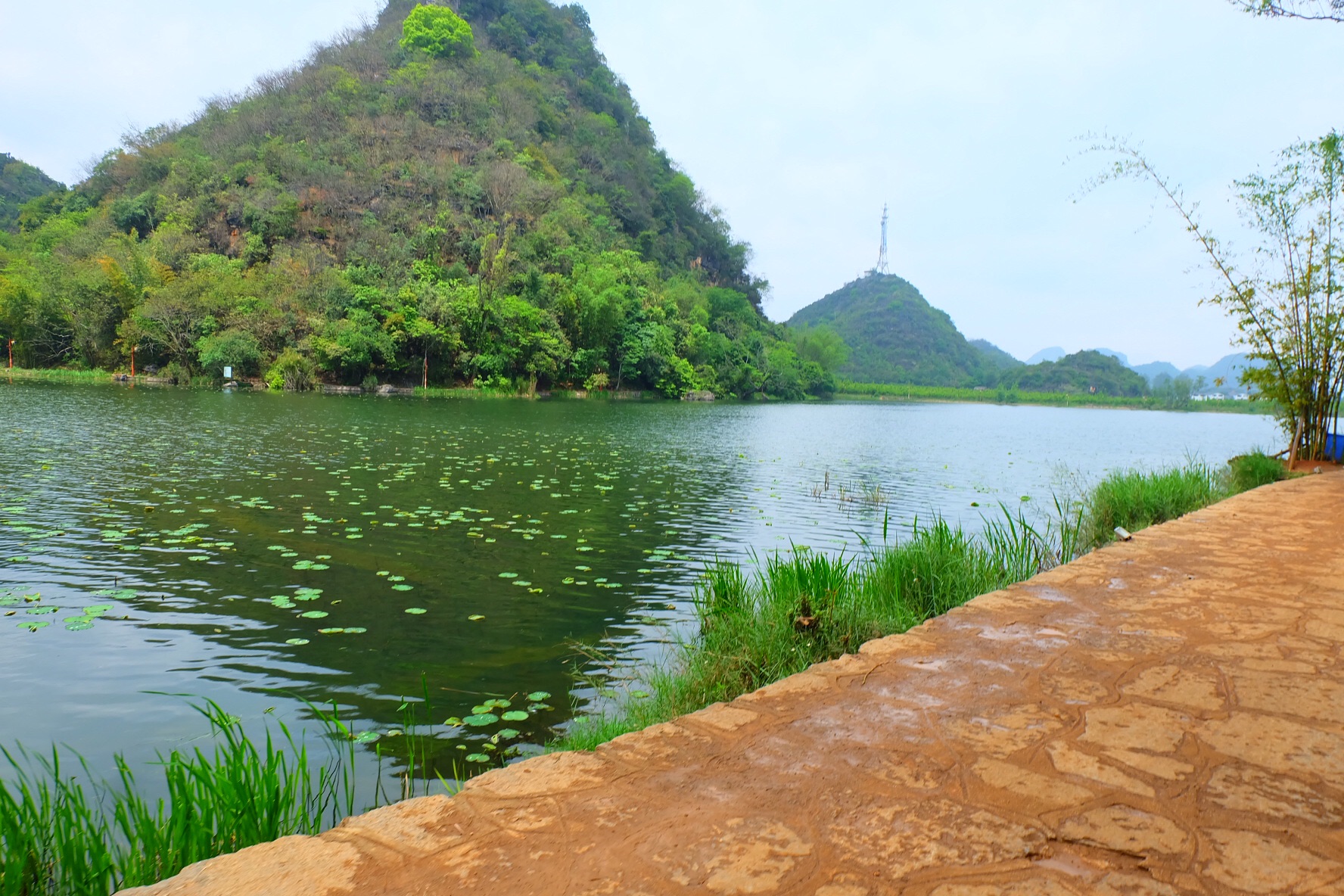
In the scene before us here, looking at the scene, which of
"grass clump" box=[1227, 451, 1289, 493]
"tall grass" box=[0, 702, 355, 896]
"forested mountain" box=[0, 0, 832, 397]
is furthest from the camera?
"forested mountain" box=[0, 0, 832, 397]

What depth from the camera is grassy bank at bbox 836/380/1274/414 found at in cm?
7512

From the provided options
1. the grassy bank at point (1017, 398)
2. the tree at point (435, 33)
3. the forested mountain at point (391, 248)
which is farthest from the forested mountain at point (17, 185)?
the grassy bank at point (1017, 398)

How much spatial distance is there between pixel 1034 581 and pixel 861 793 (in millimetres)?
3099

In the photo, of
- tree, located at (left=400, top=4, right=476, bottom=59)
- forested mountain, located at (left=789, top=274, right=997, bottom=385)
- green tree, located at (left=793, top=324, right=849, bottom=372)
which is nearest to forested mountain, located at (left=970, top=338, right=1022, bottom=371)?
forested mountain, located at (left=789, top=274, right=997, bottom=385)

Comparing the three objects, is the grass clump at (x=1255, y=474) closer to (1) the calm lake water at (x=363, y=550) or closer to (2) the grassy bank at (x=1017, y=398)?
(1) the calm lake water at (x=363, y=550)

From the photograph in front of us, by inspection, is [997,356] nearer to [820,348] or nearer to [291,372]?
[820,348]

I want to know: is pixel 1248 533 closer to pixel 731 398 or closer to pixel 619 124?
pixel 731 398

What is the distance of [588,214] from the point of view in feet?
201

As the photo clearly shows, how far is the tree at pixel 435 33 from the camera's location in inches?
2685

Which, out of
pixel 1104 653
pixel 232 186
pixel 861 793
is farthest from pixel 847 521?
pixel 232 186

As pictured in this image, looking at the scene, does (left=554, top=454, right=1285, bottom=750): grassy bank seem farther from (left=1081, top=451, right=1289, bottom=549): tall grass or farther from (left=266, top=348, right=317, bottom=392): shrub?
(left=266, top=348, right=317, bottom=392): shrub

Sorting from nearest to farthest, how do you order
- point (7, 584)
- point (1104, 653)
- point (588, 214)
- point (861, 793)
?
point (861, 793)
point (1104, 653)
point (7, 584)
point (588, 214)

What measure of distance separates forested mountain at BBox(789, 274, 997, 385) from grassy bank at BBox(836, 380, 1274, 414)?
914cm

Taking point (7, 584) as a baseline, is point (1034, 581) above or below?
above
